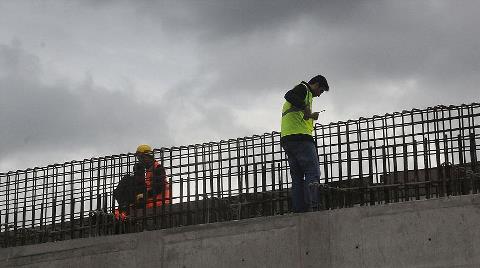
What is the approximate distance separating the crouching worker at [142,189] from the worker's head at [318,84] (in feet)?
7.99

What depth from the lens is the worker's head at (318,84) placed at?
1355 centimetres

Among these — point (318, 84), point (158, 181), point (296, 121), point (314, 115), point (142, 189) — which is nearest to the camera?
point (314, 115)

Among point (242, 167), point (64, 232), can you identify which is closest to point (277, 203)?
point (242, 167)

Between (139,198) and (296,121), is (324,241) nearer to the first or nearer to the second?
(296,121)

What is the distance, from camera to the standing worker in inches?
519

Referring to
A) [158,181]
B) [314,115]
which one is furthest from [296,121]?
[158,181]

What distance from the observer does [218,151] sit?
47.6 feet

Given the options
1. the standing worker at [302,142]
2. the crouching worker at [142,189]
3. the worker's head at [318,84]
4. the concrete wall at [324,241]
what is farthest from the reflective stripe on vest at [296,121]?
the crouching worker at [142,189]

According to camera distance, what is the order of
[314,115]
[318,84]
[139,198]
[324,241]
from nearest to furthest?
[324,241]
[314,115]
[318,84]
[139,198]

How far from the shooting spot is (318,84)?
1357cm

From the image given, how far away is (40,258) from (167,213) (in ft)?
5.95

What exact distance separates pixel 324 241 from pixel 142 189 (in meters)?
3.63

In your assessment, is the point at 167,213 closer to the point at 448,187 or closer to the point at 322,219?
the point at 322,219

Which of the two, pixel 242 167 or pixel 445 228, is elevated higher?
pixel 242 167
